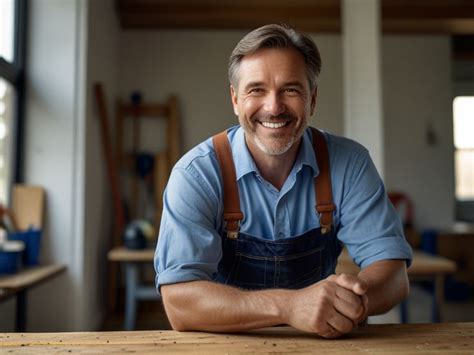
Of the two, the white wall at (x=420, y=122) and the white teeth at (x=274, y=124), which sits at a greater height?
the white wall at (x=420, y=122)

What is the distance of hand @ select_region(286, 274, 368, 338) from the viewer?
1147 mm

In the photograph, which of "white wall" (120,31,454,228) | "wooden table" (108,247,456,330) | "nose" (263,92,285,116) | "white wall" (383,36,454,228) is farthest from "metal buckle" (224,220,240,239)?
"white wall" (383,36,454,228)

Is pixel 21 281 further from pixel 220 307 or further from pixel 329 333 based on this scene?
pixel 329 333

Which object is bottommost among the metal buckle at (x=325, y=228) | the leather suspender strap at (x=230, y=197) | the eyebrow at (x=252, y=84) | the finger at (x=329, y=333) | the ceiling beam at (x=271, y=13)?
the finger at (x=329, y=333)

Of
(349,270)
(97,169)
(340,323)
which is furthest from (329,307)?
(97,169)

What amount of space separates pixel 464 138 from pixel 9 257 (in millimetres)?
4730

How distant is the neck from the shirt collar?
27 millimetres

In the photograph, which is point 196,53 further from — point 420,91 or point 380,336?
point 380,336

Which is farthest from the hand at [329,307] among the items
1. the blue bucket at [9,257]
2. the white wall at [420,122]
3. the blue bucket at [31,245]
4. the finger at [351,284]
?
the white wall at [420,122]

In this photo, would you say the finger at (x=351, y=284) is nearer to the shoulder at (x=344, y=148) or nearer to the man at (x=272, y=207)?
the man at (x=272, y=207)

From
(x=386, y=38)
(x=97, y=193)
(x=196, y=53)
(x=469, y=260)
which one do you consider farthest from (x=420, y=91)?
(x=97, y=193)

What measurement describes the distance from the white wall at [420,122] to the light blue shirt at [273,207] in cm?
385

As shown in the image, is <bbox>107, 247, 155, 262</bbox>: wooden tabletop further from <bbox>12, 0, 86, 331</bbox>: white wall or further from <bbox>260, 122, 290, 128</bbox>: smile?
<bbox>260, 122, 290, 128</bbox>: smile

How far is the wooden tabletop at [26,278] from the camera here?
2.34 meters
